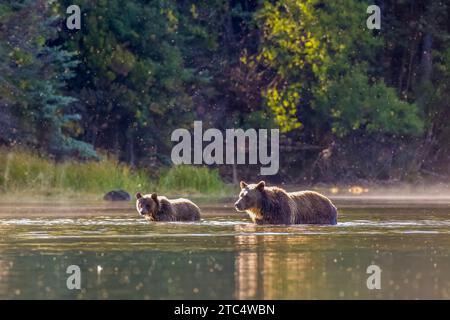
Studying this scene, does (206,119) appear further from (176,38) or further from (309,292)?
(309,292)

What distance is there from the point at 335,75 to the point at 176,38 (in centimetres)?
639

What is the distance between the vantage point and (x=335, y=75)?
53094 millimetres

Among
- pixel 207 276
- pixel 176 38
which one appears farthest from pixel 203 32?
pixel 207 276

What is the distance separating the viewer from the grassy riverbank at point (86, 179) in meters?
41.3

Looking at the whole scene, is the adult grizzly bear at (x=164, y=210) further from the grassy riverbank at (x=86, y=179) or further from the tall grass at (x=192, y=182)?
the tall grass at (x=192, y=182)

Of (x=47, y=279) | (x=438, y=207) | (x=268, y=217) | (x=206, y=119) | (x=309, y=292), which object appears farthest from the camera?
(x=206, y=119)

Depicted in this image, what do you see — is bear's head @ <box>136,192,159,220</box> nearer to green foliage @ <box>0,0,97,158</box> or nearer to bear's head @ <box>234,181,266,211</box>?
bear's head @ <box>234,181,266,211</box>

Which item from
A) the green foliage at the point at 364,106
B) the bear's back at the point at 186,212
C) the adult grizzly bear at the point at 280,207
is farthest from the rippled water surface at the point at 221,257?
the green foliage at the point at 364,106

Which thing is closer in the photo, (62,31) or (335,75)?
(62,31)

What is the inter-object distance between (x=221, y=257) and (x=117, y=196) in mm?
21367

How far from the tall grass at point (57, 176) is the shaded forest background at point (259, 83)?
753 millimetres

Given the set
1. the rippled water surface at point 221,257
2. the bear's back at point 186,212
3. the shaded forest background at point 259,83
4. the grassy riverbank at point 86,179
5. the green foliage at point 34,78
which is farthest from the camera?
the shaded forest background at point 259,83

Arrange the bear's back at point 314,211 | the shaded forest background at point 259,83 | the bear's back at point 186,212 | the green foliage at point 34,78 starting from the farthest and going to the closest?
the shaded forest background at point 259,83 < the green foliage at point 34,78 < the bear's back at point 186,212 < the bear's back at point 314,211

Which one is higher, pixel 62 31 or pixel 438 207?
pixel 62 31
